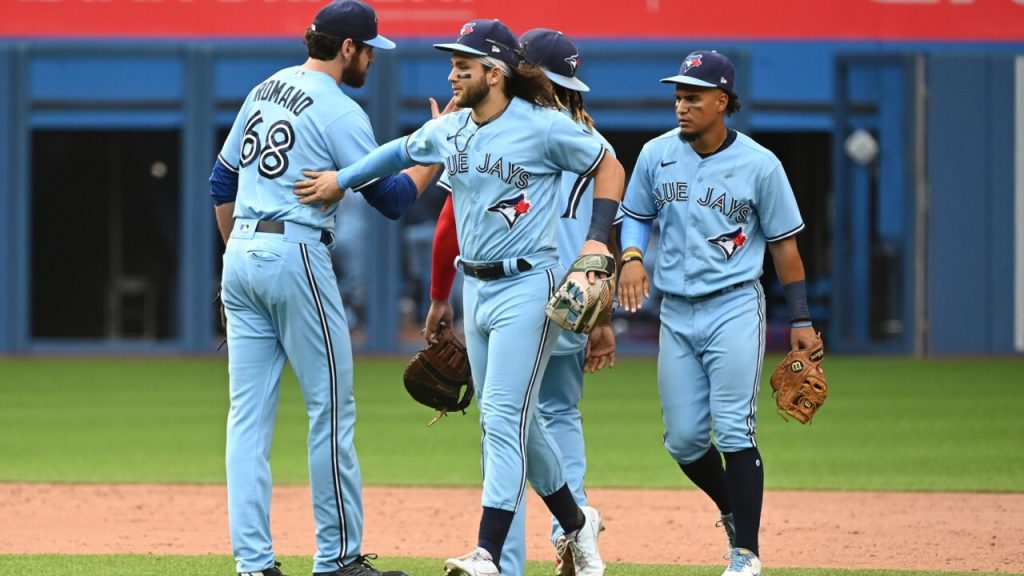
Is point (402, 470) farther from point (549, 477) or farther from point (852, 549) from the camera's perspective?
point (549, 477)

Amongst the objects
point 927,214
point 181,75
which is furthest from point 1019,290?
point 181,75

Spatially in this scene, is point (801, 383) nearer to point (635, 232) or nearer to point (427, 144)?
point (635, 232)

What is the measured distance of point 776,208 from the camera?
580 cm

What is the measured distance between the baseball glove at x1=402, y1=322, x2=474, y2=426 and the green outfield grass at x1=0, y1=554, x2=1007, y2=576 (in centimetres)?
73

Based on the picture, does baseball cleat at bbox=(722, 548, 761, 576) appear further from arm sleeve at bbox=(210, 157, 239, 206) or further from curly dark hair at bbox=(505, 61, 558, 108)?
arm sleeve at bbox=(210, 157, 239, 206)

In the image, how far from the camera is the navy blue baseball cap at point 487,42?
526cm

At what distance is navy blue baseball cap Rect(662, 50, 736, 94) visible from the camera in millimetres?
5797

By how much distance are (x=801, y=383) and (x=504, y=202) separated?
4.80ft

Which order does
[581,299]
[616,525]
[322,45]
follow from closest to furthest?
1. [581,299]
2. [322,45]
3. [616,525]

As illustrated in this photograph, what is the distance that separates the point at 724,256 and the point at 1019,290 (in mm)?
15604

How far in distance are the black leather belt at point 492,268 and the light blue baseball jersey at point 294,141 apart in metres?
0.63

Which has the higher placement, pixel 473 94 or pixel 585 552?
pixel 473 94

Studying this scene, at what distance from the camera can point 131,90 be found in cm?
2120

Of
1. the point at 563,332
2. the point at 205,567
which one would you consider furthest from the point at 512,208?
the point at 205,567
